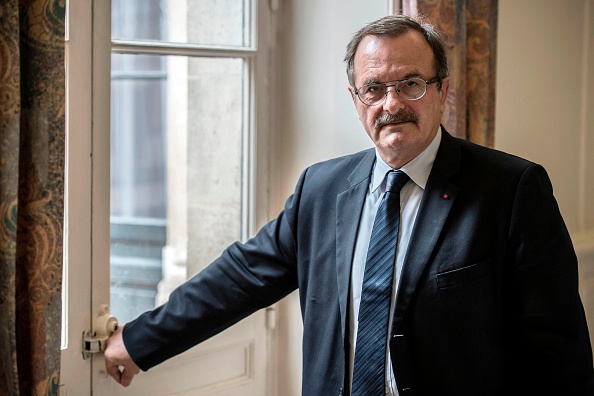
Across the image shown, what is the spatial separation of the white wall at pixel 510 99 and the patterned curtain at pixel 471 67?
0.78ft

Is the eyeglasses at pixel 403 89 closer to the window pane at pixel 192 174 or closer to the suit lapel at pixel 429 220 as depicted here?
the suit lapel at pixel 429 220

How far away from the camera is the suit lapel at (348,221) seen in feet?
6.22

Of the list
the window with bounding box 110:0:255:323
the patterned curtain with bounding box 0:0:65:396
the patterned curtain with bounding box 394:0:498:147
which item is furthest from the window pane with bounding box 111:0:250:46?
the patterned curtain with bounding box 394:0:498:147

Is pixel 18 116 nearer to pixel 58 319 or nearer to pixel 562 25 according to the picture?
pixel 58 319

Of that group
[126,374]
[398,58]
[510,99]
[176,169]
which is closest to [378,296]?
[398,58]

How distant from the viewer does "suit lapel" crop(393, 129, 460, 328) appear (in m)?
1.80

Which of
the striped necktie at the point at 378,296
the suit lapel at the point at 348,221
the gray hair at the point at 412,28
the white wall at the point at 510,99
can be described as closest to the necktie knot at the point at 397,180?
the striped necktie at the point at 378,296

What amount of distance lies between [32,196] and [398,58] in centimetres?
82

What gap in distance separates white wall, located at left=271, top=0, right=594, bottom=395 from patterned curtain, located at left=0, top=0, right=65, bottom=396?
98 cm

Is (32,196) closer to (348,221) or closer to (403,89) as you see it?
(348,221)

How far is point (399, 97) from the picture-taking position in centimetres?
181

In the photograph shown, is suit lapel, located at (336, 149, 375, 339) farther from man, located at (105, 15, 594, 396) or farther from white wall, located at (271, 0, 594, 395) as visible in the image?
white wall, located at (271, 0, 594, 395)

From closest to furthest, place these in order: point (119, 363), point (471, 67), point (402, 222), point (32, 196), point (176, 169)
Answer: point (32, 196), point (402, 222), point (119, 363), point (471, 67), point (176, 169)

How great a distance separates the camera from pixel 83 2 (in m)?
2.05
